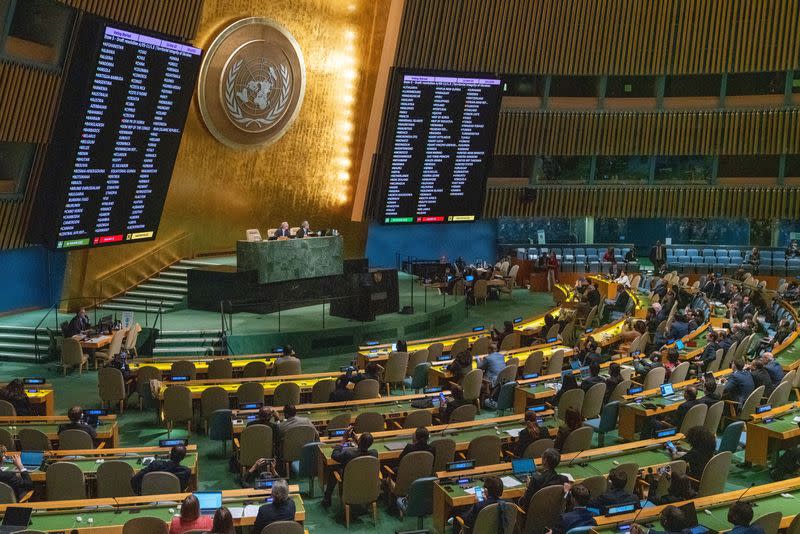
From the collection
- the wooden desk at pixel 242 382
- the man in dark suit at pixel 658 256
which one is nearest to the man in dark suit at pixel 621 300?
the man in dark suit at pixel 658 256

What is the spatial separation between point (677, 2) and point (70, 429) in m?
21.9

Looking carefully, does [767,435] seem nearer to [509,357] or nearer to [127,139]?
[509,357]

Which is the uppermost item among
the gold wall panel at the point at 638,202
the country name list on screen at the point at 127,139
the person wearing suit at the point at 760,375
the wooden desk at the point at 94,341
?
the gold wall panel at the point at 638,202

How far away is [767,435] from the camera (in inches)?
396

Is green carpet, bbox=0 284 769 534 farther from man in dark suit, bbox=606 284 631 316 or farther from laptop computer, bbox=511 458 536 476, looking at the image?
man in dark suit, bbox=606 284 631 316

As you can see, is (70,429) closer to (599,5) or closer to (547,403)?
(547,403)

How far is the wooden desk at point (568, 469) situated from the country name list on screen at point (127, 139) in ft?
32.6

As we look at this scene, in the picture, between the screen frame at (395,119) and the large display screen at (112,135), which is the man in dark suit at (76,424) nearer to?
the large display screen at (112,135)

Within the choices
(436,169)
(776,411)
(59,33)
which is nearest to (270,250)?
(436,169)

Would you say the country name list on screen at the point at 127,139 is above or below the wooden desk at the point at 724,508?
above

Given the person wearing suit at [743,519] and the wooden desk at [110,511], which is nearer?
the person wearing suit at [743,519]

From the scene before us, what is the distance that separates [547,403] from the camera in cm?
1186

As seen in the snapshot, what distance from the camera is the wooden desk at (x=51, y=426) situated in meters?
10.2

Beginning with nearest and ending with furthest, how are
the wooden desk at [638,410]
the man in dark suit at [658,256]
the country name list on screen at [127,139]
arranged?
the wooden desk at [638,410] < the country name list on screen at [127,139] < the man in dark suit at [658,256]
